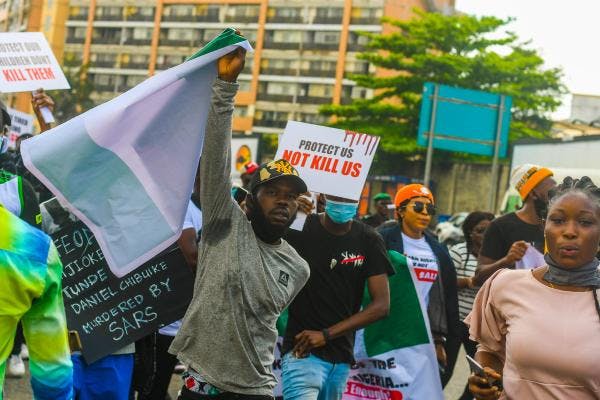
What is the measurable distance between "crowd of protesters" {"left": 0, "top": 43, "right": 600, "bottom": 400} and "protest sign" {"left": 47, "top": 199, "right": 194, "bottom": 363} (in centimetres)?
12

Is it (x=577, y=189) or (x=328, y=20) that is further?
(x=328, y=20)

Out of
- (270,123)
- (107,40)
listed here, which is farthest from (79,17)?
(270,123)

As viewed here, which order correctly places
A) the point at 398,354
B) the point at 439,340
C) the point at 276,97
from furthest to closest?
the point at 276,97
the point at 439,340
the point at 398,354

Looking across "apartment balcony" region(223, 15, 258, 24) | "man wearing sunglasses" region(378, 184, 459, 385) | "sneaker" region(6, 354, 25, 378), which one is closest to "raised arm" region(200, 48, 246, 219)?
"man wearing sunglasses" region(378, 184, 459, 385)

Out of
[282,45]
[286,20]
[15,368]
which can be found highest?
[286,20]

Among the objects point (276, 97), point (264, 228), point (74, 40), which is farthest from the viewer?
point (74, 40)

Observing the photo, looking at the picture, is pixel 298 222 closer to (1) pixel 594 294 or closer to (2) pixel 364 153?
(2) pixel 364 153

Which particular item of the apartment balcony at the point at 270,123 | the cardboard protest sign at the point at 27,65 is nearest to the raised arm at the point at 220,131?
the cardboard protest sign at the point at 27,65

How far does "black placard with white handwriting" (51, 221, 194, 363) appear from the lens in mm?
5766

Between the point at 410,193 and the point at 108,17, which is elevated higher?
the point at 108,17

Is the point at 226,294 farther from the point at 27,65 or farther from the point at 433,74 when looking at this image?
the point at 433,74

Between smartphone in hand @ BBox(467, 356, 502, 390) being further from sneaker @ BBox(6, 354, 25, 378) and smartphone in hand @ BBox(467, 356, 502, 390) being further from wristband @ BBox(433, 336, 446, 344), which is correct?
sneaker @ BBox(6, 354, 25, 378)

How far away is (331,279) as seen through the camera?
605cm

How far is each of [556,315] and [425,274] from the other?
3.65 m
